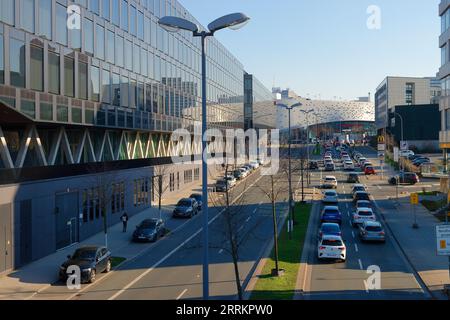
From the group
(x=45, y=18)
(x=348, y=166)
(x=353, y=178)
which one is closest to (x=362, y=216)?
(x=45, y=18)

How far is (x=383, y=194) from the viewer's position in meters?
49.8

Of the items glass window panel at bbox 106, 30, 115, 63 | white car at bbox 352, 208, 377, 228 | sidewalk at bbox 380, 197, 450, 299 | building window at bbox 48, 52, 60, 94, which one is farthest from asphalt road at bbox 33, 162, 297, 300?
glass window panel at bbox 106, 30, 115, 63

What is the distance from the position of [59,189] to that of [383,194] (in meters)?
32.3

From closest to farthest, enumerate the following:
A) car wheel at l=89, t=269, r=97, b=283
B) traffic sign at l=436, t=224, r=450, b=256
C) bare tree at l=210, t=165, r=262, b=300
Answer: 1. traffic sign at l=436, t=224, r=450, b=256
2. bare tree at l=210, t=165, r=262, b=300
3. car wheel at l=89, t=269, r=97, b=283

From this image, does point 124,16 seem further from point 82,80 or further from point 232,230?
point 232,230

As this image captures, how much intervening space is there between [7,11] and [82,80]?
7.87 meters

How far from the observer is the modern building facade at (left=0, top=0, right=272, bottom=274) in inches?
902

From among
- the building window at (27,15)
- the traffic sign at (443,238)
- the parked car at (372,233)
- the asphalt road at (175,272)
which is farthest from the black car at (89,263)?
the parked car at (372,233)

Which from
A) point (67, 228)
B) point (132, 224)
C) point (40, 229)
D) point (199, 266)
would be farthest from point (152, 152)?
point (199, 266)

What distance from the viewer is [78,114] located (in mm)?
28547

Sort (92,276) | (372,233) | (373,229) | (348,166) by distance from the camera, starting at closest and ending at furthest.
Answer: (92,276) < (372,233) < (373,229) < (348,166)

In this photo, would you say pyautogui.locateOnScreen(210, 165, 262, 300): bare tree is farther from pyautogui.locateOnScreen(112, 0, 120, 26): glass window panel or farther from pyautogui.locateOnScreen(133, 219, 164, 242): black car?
pyautogui.locateOnScreen(112, 0, 120, 26): glass window panel

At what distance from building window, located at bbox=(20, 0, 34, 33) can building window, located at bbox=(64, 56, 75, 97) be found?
3.71 metres

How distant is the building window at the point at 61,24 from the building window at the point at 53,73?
102cm
